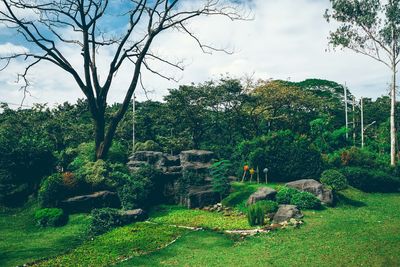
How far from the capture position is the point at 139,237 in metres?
13.7

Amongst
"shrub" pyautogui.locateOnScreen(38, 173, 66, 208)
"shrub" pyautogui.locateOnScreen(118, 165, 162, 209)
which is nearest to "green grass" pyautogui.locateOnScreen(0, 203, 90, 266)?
"shrub" pyautogui.locateOnScreen(38, 173, 66, 208)

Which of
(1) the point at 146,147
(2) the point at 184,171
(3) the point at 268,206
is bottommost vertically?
(3) the point at 268,206

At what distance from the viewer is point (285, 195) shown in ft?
59.0

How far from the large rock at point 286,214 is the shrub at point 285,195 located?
6.70 feet

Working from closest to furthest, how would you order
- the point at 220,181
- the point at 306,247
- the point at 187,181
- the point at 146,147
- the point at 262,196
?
the point at 306,247 < the point at 262,196 < the point at 220,181 < the point at 187,181 < the point at 146,147

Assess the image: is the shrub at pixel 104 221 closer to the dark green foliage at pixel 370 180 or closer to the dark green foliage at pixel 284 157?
the dark green foliage at pixel 284 157

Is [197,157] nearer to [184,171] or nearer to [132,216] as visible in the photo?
[184,171]

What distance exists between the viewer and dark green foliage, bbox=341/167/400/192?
870 inches

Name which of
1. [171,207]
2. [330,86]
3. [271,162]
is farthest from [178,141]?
[330,86]

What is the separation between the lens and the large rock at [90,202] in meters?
17.7

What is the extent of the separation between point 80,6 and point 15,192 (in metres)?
10.7

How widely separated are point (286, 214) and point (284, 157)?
8.50 meters

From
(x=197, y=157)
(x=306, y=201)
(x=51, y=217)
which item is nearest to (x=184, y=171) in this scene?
(x=197, y=157)

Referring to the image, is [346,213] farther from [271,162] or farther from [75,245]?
[75,245]
